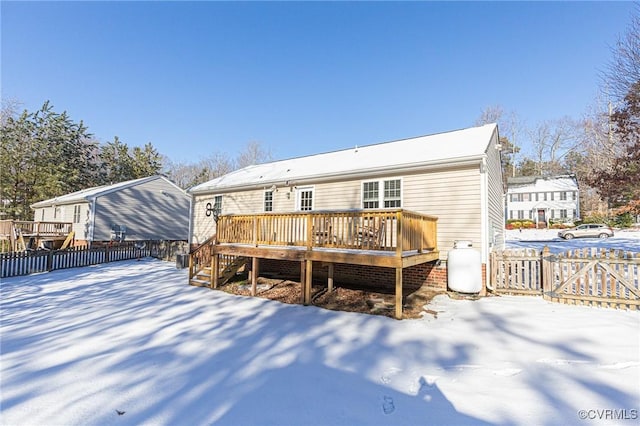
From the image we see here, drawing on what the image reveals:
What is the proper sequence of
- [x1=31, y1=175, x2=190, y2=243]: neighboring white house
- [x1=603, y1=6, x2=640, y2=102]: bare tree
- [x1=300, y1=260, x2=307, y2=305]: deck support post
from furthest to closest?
[x1=31, y1=175, x2=190, y2=243]: neighboring white house, [x1=603, y1=6, x2=640, y2=102]: bare tree, [x1=300, y1=260, x2=307, y2=305]: deck support post

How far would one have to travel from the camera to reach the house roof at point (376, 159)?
324 inches

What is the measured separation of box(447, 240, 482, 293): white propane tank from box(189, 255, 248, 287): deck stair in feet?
20.0

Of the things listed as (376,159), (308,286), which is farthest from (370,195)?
(308,286)

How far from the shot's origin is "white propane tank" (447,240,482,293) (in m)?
6.89

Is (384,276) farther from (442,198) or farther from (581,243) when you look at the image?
(581,243)

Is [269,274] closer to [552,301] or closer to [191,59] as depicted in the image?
[552,301]

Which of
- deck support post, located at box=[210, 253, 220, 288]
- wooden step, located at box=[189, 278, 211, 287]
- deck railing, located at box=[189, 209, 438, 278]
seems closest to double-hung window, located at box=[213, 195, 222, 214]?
deck railing, located at box=[189, 209, 438, 278]

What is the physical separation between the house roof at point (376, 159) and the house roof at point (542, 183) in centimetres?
3447

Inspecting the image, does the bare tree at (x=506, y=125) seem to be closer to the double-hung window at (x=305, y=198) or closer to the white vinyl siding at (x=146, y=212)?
the double-hung window at (x=305, y=198)

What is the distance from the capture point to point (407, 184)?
859 centimetres

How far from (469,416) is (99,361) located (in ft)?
15.2

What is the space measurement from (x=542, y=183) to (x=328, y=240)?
139ft

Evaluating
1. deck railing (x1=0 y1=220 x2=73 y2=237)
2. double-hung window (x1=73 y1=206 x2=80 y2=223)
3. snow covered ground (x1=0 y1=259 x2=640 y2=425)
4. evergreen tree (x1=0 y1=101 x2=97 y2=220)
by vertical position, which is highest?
evergreen tree (x1=0 y1=101 x2=97 y2=220)

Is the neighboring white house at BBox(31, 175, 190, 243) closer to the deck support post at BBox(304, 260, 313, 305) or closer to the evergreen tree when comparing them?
the evergreen tree
